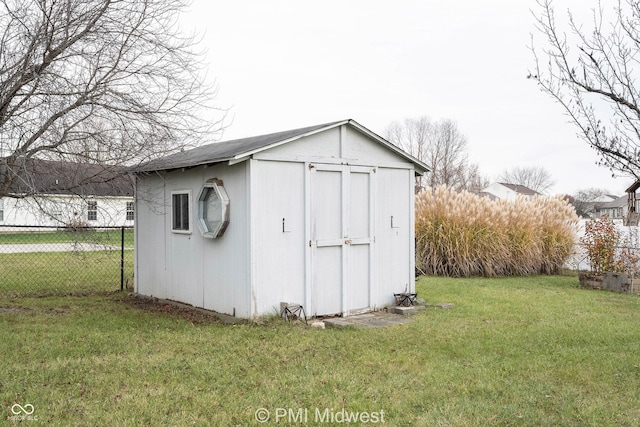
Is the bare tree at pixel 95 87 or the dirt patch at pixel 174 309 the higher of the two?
the bare tree at pixel 95 87

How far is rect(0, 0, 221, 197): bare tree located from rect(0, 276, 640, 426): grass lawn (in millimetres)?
2149

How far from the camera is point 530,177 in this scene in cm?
5872

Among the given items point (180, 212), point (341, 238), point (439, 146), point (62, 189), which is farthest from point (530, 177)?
point (62, 189)

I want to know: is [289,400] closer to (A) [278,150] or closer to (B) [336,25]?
(A) [278,150]

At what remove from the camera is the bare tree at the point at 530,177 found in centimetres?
5734

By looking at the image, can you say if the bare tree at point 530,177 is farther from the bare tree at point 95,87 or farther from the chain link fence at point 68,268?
the bare tree at point 95,87

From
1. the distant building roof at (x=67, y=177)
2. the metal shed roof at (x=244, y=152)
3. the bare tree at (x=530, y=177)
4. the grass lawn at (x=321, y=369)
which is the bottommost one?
the grass lawn at (x=321, y=369)

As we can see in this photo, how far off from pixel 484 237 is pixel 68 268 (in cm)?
903

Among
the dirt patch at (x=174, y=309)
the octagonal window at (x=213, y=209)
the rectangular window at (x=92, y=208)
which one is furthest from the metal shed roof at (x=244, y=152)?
the dirt patch at (x=174, y=309)

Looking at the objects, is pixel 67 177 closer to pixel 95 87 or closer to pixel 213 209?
pixel 95 87

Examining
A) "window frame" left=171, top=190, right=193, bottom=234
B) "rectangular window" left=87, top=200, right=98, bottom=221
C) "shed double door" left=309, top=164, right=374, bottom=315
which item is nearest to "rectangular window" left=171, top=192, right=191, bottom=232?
"window frame" left=171, top=190, right=193, bottom=234

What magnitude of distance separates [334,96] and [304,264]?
6.74m

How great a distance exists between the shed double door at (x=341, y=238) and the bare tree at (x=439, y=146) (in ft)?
112

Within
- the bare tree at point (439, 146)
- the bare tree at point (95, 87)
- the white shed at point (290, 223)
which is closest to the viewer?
the bare tree at point (95, 87)
